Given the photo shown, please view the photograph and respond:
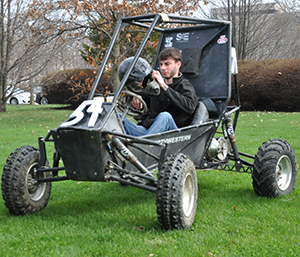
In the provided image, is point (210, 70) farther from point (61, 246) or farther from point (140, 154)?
point (61, 246)

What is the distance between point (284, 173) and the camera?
5.15m

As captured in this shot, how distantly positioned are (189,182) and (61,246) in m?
1.32

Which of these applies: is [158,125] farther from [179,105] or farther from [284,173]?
[284,173]

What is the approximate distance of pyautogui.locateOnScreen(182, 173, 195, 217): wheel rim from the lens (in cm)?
400

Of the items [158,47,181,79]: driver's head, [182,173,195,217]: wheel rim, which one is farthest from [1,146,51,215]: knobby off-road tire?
[158,47,181,79]: driver's head

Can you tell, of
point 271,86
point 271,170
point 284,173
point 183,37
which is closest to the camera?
point 271,170

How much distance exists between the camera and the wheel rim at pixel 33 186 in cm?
429

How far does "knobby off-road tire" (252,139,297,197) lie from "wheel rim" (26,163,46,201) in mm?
2360

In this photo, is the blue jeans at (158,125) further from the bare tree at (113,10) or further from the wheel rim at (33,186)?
the bare tree at (113,10)

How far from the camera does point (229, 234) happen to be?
3736 mm

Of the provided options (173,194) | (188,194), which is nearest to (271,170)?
(188,194)

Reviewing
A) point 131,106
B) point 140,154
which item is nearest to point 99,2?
point 131,106

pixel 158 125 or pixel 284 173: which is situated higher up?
pixel 158 125

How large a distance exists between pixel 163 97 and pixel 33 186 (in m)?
1.73
